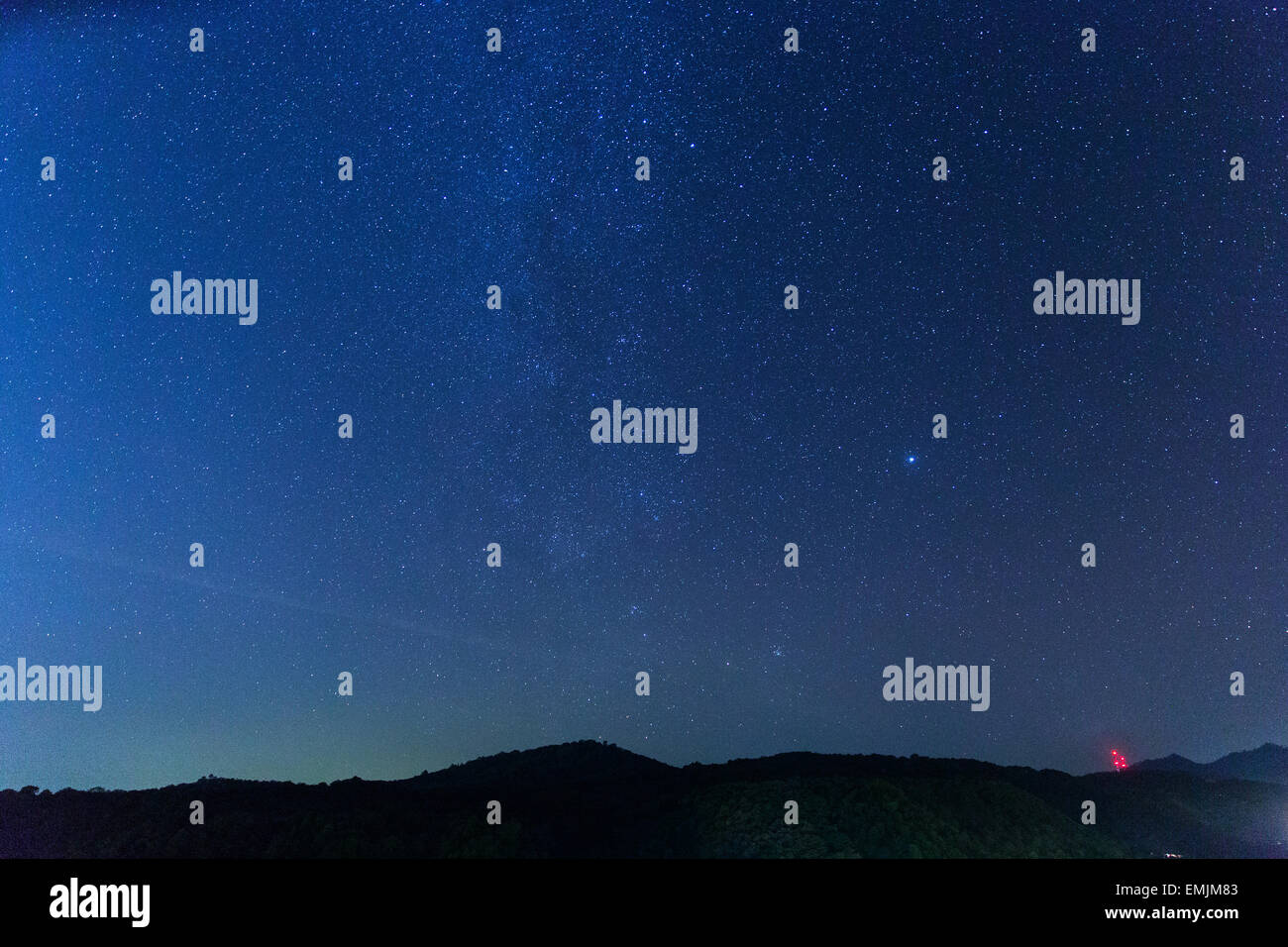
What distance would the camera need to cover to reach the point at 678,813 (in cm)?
1870

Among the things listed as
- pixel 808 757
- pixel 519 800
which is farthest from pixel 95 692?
pixel 808 757

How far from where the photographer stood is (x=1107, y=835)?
19.2 m

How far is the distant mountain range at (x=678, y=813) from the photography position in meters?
17.6

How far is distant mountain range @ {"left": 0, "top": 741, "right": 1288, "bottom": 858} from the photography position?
17.6 meters

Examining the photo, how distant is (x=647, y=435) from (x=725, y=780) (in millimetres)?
6826

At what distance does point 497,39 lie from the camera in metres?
17.1
